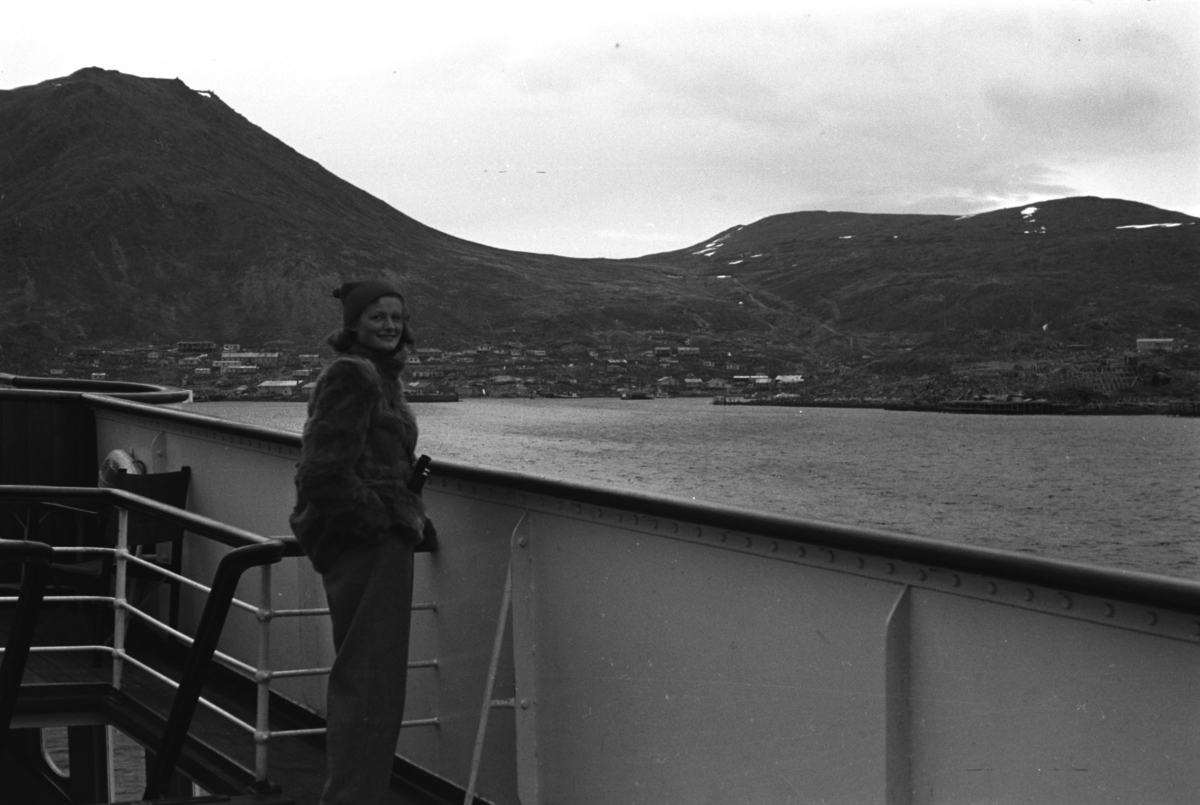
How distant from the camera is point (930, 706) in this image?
266 centimetres

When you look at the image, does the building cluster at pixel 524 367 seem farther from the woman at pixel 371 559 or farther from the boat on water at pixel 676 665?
the woman at pixel 371 559

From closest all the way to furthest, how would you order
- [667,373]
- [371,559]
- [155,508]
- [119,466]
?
[371,559], [155,508], [119,466], [667,373]

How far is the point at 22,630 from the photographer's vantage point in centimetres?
442

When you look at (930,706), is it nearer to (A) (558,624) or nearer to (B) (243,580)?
(A) (558,624)

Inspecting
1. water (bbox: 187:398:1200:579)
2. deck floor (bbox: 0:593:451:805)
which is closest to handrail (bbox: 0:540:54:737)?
deck floor (bbox: 0:593:451:805)

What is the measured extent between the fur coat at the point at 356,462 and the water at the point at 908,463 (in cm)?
2911

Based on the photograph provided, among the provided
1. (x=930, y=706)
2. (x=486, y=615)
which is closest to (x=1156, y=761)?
(x=930, y=706)

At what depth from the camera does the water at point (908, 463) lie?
2211 inches

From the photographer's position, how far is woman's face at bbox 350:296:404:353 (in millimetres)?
3533

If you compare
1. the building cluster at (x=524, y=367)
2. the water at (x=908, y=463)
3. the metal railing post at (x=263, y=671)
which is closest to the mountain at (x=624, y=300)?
the building cluster at (x=524, y=367)

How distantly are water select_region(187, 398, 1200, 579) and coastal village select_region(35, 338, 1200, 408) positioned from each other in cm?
367

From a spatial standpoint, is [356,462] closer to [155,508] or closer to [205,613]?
[205,613]

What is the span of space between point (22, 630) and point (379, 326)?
1.91 metres

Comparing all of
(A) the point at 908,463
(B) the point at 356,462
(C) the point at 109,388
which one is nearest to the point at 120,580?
(B) the point at 356,462
